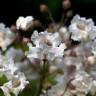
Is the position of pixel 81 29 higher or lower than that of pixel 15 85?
higher

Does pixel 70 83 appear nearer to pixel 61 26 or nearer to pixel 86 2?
pixel 61 26

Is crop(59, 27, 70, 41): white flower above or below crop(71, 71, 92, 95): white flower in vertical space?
above

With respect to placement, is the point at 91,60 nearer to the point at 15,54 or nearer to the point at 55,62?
the point at 55,62

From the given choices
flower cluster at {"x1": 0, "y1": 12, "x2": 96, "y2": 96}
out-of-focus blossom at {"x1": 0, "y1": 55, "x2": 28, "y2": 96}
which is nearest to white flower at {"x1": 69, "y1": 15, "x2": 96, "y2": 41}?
flower cluster at {"x1": 0, "y1": 12, "x2": 96, "y2": 96}

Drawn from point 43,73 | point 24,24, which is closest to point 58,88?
point 43,73

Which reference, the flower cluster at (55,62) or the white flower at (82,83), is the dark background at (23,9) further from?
the white flower at (82,83)

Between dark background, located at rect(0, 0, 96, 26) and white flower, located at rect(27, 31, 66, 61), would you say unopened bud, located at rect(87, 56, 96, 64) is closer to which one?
white flower, located at rect(27, 31, 66, 61)
